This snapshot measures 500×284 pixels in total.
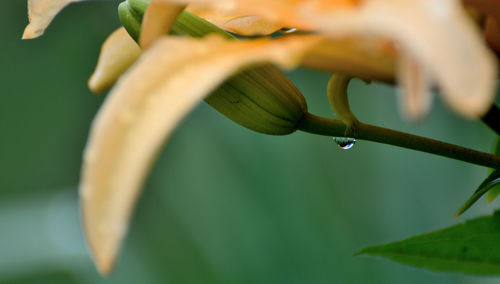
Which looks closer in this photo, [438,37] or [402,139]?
[438,37]

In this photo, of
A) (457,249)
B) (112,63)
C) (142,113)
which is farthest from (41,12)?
(457,249)

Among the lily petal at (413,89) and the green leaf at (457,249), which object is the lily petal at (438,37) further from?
the green leaf at (457,249)


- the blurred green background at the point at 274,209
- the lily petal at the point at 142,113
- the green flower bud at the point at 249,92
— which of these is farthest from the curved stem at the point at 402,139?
the blurred green background at the point at 274,209

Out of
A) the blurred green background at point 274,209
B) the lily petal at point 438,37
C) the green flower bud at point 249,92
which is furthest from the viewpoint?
the blurred green background at point 274,209

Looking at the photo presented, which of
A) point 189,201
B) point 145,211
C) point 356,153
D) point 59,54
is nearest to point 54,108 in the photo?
point 59,54

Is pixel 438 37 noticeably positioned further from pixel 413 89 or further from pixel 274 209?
pixel 274 209

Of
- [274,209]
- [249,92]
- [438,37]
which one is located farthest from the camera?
[274,209]

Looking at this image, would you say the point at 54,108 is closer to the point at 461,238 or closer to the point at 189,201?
the point at 189,201

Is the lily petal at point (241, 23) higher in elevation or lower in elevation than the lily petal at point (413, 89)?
lower
